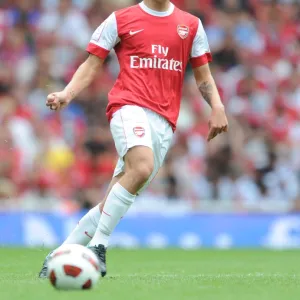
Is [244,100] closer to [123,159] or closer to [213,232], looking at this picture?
[213,232]

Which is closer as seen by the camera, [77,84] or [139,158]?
[139,158]

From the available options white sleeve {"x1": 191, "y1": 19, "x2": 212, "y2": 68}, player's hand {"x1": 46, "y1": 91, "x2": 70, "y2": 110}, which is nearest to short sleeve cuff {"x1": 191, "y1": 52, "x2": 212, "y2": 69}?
white sleeve {"x1": 191, "y1": 19, "x2": 212, "y2": 68}

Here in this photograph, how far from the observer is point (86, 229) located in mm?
7492

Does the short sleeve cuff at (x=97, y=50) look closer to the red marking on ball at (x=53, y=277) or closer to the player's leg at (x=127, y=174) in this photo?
the player's leg at (x=127, y=174)

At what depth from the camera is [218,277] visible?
7.27 meters

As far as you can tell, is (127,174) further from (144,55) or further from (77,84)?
(144,55)

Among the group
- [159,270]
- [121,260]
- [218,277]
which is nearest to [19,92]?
[121,260]

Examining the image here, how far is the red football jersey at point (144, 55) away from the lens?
723 centimetres

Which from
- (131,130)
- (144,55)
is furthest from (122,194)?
(144,55)

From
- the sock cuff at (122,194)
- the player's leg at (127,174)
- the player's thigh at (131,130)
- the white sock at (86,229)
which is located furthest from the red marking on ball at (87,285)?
the white sock at (86,229)

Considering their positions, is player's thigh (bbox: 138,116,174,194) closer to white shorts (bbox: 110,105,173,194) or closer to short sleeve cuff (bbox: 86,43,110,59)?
white shorts (bbox: 110,105,173,194)

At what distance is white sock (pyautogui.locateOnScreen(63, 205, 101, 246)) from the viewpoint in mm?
7473

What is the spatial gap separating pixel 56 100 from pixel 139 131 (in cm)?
68

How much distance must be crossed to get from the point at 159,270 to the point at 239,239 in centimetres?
599
